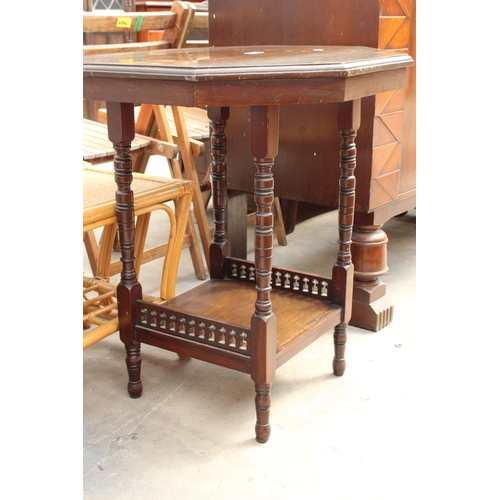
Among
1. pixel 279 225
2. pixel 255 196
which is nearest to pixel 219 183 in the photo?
pixel 255 196

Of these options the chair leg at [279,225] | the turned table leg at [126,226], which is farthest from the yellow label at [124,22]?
the chair leg at [279,225]

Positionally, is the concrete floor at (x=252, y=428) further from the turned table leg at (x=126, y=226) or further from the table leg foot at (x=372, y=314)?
the turned table leg at (x=126, y=226)

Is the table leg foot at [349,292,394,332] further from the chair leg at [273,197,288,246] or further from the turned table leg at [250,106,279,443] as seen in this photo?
the chair leg at [273,197,288,246]

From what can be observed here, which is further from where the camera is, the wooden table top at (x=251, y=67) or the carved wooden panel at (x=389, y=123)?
the carved wooden panel at (x=389, y=123)

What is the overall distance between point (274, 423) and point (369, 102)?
107 centimetres

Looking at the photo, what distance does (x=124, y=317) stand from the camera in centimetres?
181

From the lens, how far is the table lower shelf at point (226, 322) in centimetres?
163

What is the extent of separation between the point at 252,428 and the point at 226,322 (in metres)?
0.31

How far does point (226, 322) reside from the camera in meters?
1.64

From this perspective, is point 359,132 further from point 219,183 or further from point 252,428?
point 252,428

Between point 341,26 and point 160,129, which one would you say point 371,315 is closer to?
point 341,26

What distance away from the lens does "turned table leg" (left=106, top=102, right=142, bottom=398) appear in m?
1.66

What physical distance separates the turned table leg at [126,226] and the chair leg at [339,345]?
0.60 metres

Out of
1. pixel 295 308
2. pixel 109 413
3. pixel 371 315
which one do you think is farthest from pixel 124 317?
pixel 371 315
